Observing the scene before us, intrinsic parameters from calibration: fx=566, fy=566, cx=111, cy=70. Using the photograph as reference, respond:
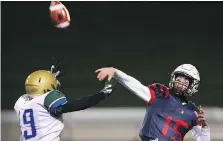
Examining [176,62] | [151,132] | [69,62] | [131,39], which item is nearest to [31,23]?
[69,62]

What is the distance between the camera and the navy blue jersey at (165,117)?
152 inches

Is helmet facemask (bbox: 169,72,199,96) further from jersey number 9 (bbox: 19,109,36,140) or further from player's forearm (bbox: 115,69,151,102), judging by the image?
jersey number 9 (bbox: 19,109,36,140)

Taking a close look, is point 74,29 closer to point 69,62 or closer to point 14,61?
point 69,62

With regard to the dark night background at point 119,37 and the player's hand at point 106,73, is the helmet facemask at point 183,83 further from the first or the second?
the dark night background at point 119,37

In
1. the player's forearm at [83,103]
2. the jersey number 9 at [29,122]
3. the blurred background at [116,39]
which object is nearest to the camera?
the player's forearm at [83,103]

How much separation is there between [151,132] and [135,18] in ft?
16.0

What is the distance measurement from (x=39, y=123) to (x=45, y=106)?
0.41ft

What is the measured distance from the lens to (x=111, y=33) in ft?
28.4

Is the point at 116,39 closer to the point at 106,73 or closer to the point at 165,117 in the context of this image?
the point at 165,117

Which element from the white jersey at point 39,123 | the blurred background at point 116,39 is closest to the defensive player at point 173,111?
the white jersey at point 39,123

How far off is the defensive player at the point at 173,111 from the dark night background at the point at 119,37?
4.52 m

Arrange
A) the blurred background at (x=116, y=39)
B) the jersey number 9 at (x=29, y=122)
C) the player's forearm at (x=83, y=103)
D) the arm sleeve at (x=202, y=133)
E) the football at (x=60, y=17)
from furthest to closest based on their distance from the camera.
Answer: the blurred background at (x=116, y=39), the football at (x=60, y=17), the arm sleeve at (x=202, y=133), the jersey number 9 at (x=29, y=122), the player's forearm at (x=83, y=103)

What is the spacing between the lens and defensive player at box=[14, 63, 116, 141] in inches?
147

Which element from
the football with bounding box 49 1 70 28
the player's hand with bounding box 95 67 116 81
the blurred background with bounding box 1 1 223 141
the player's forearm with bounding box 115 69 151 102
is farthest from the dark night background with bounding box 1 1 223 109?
the player's hand with bounding box 95 67 116 81
